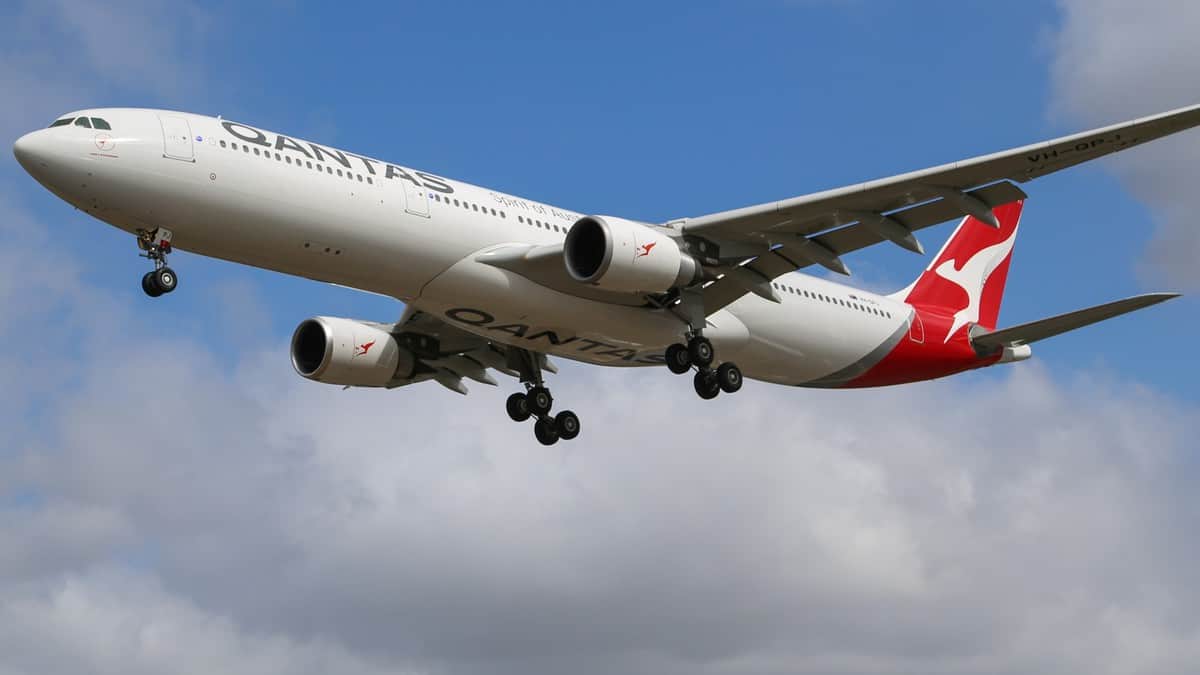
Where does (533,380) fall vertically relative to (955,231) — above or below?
below

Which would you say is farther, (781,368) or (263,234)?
(781,368)

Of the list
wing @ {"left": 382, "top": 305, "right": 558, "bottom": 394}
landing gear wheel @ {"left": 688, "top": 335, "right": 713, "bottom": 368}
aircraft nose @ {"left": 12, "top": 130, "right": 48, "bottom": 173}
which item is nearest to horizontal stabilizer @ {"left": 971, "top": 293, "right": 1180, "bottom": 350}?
landing gear wheel @ {"left": 688, "top": 335, "right": 713, "bottom": 368}

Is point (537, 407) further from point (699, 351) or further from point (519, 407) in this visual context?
point (699, 351)

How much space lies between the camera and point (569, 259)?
30781 millimetres

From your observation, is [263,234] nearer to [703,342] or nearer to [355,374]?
[355,374]

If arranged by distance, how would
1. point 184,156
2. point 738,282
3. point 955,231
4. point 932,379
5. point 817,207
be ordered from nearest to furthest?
point 184,156
point 817,207
point 738,282
point 932,379
point 955,231

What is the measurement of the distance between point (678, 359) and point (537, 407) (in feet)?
16.2

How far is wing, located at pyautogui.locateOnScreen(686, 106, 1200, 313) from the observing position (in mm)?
28875

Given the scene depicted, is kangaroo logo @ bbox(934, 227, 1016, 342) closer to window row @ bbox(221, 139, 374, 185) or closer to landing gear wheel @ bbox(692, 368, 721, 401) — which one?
landing gear wheel @ bbox(692, 368, 721, 401)

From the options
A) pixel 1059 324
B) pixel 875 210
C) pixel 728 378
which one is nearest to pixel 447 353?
pixel 728 378

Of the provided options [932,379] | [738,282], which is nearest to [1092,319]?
[932,379]

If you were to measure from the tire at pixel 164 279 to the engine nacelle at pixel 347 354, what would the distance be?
6.67m

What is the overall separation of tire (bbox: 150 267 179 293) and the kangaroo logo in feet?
65.9

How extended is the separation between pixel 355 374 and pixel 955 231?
17.3 meters
